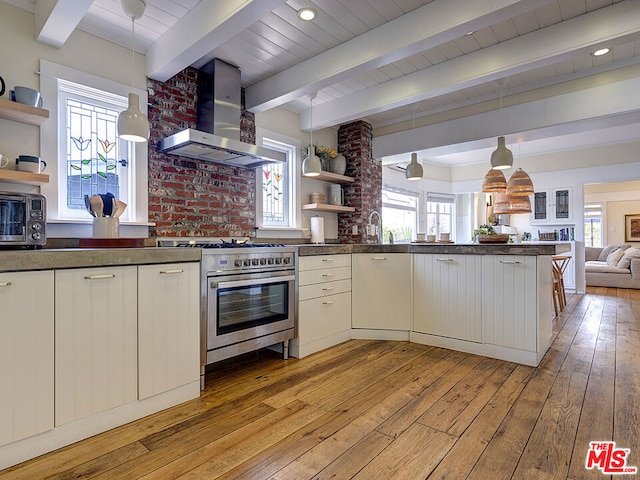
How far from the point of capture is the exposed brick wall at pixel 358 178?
186 inches

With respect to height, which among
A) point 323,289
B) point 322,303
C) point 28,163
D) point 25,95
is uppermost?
point 25,95

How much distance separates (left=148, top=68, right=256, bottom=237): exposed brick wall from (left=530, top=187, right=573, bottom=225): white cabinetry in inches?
250

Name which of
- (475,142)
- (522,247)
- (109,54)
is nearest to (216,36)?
(109,54)

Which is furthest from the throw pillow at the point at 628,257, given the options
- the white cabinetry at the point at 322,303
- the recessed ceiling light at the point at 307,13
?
the recessed ceiling light at the point at 307,13

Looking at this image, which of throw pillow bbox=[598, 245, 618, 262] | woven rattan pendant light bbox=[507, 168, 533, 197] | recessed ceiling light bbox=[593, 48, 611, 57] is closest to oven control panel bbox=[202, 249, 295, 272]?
recessed ceiling light bbox=[593, 48, 611, 57]

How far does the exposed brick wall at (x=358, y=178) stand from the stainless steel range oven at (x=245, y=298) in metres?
1.94

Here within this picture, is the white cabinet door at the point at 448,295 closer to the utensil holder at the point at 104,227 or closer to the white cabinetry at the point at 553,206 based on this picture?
the utensil holder at the point at 104,227

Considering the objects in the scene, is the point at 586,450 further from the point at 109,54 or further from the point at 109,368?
the point at 109,54

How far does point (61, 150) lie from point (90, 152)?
199mm

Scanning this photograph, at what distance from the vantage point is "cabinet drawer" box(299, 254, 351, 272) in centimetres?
301

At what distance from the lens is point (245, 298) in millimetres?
2600

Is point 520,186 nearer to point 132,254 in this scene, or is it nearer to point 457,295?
point 457,295

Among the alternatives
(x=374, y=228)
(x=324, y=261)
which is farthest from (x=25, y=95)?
(x=374, y=228)

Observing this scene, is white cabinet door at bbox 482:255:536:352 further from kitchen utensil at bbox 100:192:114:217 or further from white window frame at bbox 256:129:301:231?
kitchen utensil at bbox 100:192:114:217
